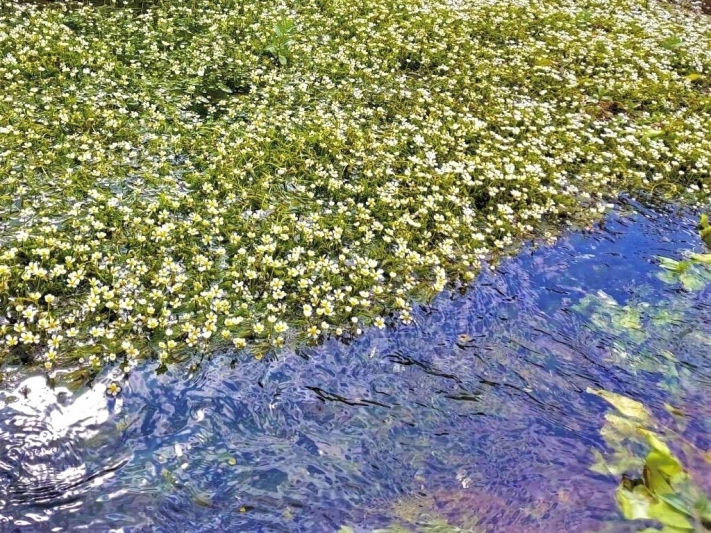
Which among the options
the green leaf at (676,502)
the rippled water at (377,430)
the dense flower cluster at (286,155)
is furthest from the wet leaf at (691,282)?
the green leaf at (676,502)

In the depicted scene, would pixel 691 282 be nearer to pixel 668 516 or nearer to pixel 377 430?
pixel 668 516

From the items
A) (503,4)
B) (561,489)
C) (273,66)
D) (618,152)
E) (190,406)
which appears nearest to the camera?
(561,489)

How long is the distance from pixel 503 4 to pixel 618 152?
799 cm

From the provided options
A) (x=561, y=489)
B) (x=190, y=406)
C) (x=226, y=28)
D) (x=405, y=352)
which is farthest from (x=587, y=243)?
(x=226, y=28)

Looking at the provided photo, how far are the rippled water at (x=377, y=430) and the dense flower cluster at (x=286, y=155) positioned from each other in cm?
54

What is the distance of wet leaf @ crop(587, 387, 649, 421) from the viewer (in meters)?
5.67

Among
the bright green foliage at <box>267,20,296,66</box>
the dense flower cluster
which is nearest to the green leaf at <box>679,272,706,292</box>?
the dense flower cluster

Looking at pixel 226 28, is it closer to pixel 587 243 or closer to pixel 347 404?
pixel 587 243

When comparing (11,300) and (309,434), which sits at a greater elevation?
(11,300)

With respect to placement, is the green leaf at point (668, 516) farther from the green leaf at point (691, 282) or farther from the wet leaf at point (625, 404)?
the green leaf at point (691, 282)

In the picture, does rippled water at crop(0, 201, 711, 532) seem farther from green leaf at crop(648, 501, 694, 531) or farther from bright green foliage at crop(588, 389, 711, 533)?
green leaf at crop(648, 501, 694, 531)

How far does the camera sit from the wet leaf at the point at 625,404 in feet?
18.6

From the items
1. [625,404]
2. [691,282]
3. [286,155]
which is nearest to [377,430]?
[625,404]

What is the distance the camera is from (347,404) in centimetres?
559
